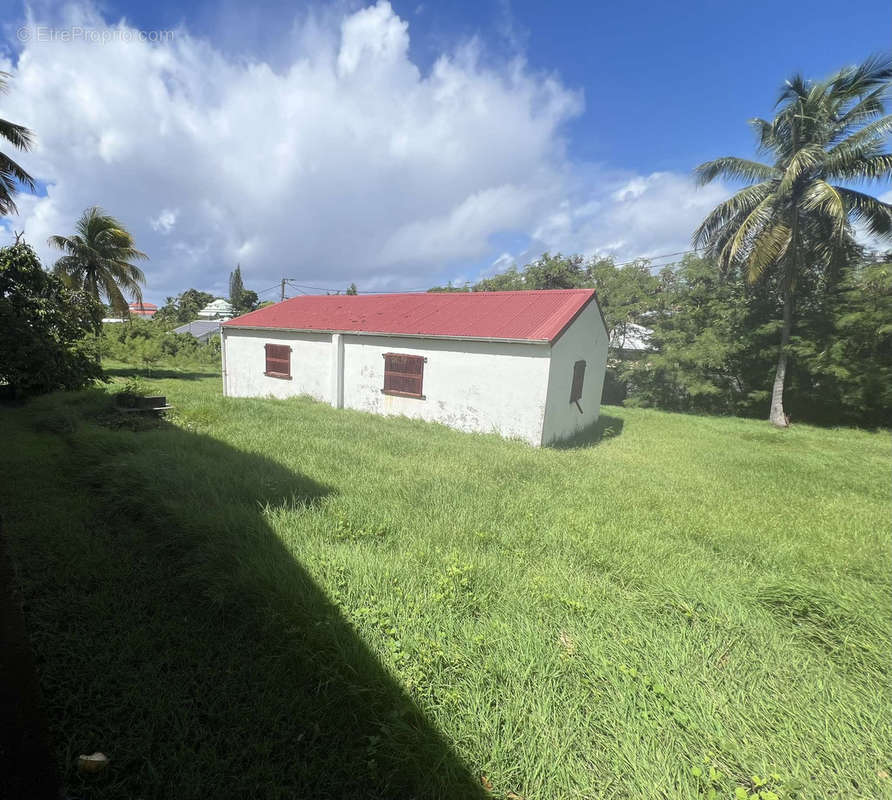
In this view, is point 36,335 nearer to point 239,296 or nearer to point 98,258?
point 98,258

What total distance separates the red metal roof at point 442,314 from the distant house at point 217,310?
56.7m

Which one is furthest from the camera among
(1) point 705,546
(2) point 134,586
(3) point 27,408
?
(3) point 27,408

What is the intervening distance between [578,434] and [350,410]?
7.17 metres

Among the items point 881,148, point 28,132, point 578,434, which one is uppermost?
point 881,148

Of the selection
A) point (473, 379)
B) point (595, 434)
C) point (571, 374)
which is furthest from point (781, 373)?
point (473, 379)

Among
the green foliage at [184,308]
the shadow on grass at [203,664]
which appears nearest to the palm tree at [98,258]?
the shadow on grass at [203,664]

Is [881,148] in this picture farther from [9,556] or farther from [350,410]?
[9,556]

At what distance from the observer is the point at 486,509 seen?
4938mm

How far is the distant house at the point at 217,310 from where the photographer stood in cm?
6382

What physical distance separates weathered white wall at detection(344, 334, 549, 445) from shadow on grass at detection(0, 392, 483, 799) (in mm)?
6422

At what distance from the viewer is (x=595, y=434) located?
12.0 meters

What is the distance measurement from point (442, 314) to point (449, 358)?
2191mm

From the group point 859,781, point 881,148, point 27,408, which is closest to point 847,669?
point 859,781

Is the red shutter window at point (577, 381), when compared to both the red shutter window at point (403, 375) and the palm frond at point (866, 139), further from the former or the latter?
the palm frond at point (866, 139)
